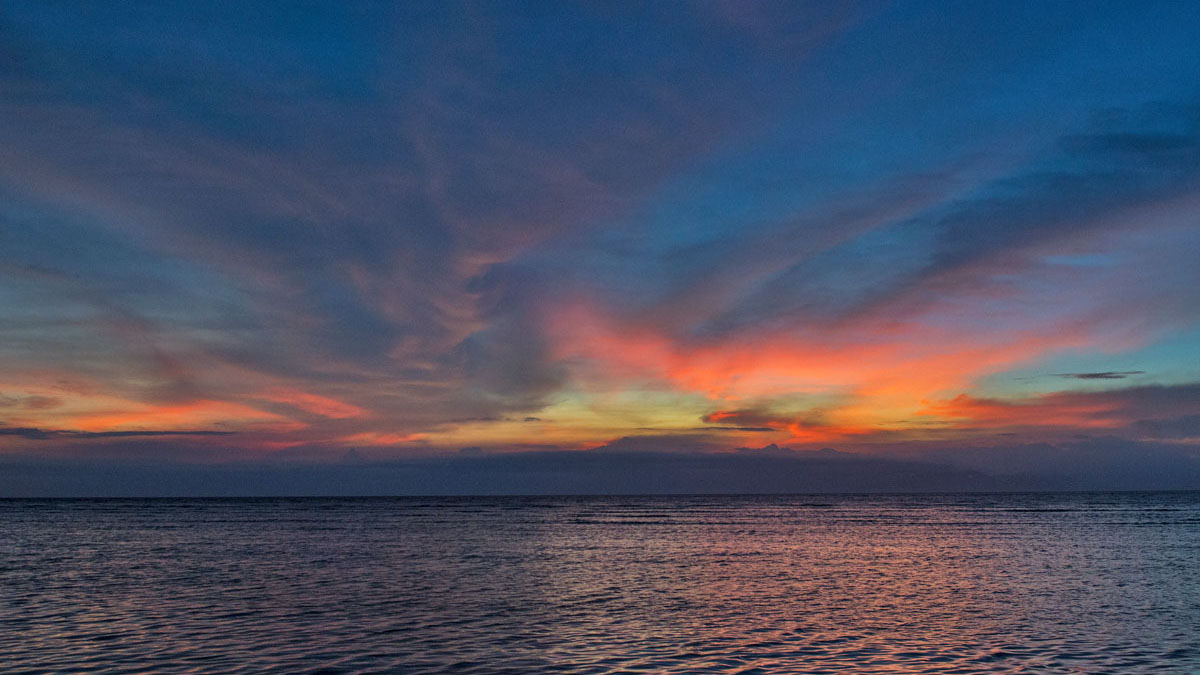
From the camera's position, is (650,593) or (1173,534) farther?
(1173,534)

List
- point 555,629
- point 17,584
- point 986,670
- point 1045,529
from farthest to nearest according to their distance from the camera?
point 1045,529 < point 17,584 < point 555,629 < point 986,670

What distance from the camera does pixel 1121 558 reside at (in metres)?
46.7

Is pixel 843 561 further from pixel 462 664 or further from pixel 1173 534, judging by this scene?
pixel 1173 534

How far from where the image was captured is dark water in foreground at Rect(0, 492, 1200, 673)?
20109mm

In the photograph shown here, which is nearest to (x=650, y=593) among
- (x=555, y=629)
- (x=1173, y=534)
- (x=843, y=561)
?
(x=555, y=629)

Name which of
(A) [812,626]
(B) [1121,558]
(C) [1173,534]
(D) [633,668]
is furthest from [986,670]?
(C) [1173,534]

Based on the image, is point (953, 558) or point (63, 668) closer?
point (63, 668)

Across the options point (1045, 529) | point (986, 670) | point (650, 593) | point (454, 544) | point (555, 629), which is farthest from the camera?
point (1045, 529)

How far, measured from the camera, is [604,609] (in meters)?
28.5

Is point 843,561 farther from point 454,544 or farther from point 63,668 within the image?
point 63,668

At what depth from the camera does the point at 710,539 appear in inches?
2630

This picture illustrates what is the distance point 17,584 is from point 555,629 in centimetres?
2730

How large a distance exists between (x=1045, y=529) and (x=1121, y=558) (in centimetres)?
3211

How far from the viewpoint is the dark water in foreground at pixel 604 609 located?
792 inches
